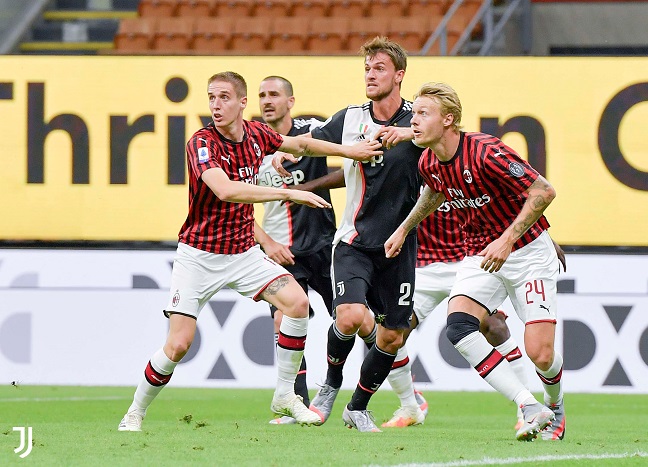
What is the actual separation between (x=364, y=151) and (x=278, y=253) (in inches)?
57.4

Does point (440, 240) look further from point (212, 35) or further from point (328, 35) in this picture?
point (212, 35)

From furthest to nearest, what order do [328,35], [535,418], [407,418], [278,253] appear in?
[328,35]
[278,253]
[407,418]
[535,418]

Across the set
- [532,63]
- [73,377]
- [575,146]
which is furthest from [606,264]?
[73,377]

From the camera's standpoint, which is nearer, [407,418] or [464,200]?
[464,200]

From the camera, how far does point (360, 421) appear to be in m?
7.09

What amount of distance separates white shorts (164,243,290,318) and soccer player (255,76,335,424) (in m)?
1.15

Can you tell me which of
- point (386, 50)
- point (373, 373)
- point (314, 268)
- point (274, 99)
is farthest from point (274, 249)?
point (386, 50)

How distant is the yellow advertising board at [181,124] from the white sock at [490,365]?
5027 millimetres

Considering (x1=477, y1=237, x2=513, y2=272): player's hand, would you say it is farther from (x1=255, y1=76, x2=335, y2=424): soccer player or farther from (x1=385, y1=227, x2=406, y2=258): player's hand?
(x1=255, y1=76, x2=335, y2=424): soccer player

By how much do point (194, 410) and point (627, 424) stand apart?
3.15 meters

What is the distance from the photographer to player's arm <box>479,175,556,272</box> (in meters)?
6.29

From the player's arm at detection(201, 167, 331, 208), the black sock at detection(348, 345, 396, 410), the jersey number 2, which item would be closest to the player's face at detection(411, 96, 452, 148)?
the player's arm at detection(201, 167, 331, 208)

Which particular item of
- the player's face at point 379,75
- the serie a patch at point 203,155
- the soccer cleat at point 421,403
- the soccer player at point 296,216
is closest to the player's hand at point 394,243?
the player's face at point 379,75

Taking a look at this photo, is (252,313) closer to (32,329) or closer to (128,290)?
(128,290)
